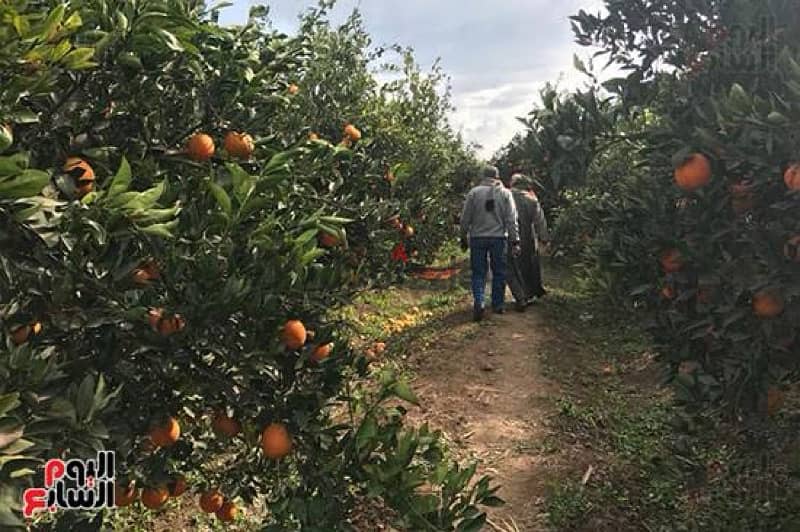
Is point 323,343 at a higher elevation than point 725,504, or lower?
higher

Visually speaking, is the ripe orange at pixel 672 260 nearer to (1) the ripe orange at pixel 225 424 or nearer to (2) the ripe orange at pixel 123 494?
(1) the ripe orange at pixel 225 424

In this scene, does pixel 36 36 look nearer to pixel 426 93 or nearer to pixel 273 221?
pixel 273 221

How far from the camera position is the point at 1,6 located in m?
1.50

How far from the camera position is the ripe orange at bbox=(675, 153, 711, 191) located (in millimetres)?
2457

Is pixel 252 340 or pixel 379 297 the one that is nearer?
Result: pixel 252 340

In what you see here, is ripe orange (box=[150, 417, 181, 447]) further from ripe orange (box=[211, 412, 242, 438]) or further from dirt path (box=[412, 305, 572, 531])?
dirt path (box=[412, 305, 572, 531])


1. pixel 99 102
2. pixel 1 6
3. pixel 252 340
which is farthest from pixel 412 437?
pixel 1 6

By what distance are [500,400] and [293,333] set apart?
4.16 metres

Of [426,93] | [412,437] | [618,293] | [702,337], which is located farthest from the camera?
[426,93]

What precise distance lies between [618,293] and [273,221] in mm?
1936

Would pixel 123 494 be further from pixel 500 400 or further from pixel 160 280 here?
pixel 500 400

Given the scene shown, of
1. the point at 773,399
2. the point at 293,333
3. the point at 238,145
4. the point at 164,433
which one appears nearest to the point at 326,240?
the point at 238,145

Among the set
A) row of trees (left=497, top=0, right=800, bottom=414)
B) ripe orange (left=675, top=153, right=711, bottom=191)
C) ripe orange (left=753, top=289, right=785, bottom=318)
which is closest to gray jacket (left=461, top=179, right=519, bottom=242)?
row of trees (left=497, top=0, right=800, bottom=414)

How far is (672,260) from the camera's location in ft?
8.94
